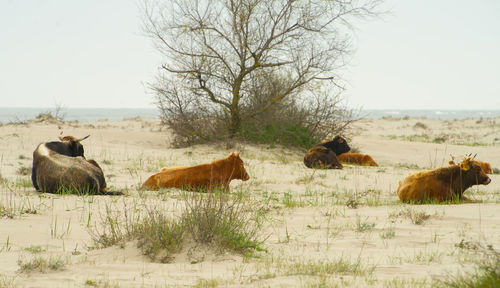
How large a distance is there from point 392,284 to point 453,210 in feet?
10.1

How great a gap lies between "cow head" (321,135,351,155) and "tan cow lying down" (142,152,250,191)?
220 inches

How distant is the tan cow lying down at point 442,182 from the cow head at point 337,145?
225 inches

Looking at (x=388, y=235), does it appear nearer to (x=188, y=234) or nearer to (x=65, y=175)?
(x=188, y=234)

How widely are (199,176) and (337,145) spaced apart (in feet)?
20.4

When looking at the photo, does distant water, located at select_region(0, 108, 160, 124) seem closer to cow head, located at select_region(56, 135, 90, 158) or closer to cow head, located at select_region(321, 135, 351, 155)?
cow head, located at select_region(321, 135, 351, 155)

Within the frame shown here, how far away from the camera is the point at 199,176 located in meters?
7.55

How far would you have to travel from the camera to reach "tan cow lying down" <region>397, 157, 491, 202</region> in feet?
22.4

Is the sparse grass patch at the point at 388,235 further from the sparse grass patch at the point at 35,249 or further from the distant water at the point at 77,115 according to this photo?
the distant water at the point at 77,115

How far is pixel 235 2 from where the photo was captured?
13.9 m

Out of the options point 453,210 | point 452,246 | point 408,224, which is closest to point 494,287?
point 452,246

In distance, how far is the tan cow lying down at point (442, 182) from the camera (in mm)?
6816

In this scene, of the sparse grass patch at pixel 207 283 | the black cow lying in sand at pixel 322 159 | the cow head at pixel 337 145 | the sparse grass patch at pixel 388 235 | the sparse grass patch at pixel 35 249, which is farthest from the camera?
the cow head at pixel 337 145

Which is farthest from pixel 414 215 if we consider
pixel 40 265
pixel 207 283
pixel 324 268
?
pixel 40 265

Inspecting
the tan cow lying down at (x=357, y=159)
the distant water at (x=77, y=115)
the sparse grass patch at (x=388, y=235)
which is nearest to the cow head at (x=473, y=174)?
the sparse grass patch at (x=388, y=235)
